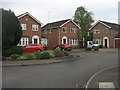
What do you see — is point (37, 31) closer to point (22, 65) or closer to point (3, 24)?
point (3, 24)

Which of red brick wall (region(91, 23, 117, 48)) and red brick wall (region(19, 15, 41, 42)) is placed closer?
red brick wall (region(19, 15, 41, 42))

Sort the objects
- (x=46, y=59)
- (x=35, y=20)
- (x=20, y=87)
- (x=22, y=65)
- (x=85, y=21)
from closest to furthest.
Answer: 1. (x=20, y=87)
2. (x=22, y=65)
3. (x=46, y=59)
4. (x=35, y=20)
5. (x=85, y=21)

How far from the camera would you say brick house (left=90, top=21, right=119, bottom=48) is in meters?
66.7

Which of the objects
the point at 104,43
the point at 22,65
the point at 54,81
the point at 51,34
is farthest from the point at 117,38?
the point at 54,81

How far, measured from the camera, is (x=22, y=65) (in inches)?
896

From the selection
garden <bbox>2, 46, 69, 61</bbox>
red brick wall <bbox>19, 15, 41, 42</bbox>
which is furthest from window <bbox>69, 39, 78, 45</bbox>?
garden <bbox>2, 46, 69, 61</bbox>

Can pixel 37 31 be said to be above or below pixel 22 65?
above

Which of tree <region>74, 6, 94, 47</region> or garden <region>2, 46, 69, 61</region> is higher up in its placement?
tree <region>74, 6, 94, 47</region>

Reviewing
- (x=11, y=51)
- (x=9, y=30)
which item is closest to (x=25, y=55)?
Result: (x=11, y=51)

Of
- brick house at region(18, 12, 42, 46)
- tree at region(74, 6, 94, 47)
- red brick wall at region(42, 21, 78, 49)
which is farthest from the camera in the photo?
tree at region(74, 6, 94, 47)

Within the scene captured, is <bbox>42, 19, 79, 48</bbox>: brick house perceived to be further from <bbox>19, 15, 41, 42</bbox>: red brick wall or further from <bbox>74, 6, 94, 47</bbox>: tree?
<bbox>19, 15, 41, 42</bbox>: red brick wall

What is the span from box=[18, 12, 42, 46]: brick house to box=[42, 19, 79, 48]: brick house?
690cm

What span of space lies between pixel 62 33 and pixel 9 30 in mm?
32167

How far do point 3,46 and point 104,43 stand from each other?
144ft
